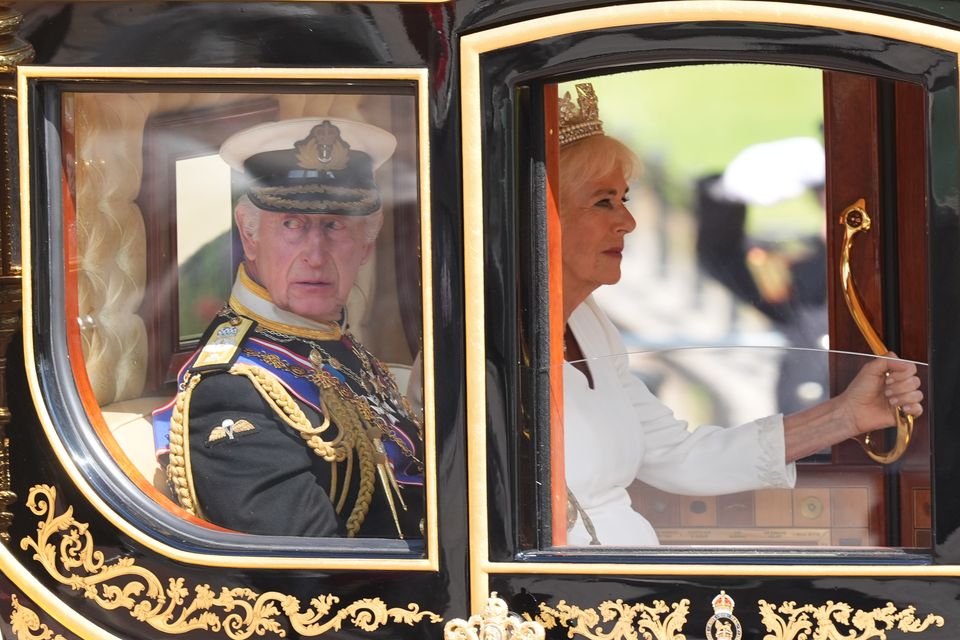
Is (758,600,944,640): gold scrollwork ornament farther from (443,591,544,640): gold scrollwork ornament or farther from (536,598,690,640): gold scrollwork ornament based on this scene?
(443,591,544,640): gold scrollwork ornament

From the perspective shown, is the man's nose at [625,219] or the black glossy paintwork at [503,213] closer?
the black glossy paintwork at [503,213]

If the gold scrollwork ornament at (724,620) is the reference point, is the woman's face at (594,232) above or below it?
above

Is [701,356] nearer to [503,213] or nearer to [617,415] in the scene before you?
[617,415]

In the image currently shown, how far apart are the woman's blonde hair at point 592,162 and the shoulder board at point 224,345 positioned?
0.55m

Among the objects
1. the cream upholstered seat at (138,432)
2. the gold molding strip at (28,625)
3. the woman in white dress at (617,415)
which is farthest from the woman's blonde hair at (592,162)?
the gold molding strip at (28,625)

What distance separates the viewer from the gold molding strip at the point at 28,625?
82.0 inches

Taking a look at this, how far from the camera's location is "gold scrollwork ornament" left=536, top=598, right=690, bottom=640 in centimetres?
196

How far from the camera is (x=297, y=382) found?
2129 millimetres

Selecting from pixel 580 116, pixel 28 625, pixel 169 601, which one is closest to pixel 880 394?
pixel 580 116

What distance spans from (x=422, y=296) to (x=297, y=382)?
288 millimetres

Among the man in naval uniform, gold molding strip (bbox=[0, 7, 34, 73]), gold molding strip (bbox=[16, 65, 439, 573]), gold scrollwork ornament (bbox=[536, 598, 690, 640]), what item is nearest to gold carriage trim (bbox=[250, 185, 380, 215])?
the man in naval uniform

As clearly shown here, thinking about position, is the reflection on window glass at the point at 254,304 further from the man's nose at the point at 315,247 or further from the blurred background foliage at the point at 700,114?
the blurred background foliage at the point at 700,114

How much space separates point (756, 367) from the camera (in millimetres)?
2031

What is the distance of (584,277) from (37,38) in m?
0.91
